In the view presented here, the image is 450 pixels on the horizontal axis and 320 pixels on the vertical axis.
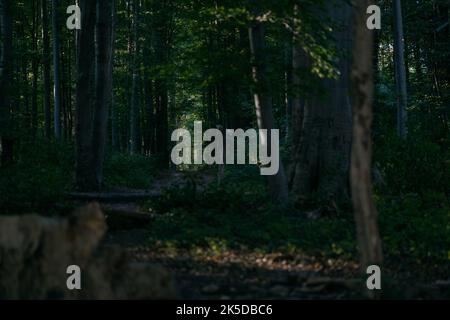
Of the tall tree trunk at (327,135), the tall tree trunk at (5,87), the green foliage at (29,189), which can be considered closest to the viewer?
the green foliage at (29,189)

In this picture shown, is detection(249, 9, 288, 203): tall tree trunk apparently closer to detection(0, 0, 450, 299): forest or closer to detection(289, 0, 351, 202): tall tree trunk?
detection(0, 0, 450, 299): forest

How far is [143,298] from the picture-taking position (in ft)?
19.6

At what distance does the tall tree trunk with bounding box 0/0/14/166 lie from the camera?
54.3ft

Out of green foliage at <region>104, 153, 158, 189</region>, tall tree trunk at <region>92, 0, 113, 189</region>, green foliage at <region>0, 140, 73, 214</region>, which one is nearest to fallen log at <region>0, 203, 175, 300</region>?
green foliage at <region>0, 140, 73, 214</region>

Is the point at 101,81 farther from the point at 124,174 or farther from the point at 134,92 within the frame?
the point at 134,92

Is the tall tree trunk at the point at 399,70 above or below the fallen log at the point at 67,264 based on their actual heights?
above

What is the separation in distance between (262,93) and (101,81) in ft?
24.0

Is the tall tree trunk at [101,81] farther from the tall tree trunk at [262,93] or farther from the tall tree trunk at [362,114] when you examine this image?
the tall tree trunk at [362,114]

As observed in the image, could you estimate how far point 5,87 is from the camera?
1756 centimetres

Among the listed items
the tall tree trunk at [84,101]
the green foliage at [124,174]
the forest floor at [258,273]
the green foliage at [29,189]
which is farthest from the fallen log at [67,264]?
the green foliage at [124,174]

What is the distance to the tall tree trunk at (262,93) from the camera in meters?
11.4

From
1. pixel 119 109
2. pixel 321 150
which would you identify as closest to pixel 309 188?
pixel 321 150

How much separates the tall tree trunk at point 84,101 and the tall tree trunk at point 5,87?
2.01m

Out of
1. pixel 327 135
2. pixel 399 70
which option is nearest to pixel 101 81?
pixel 327 135
